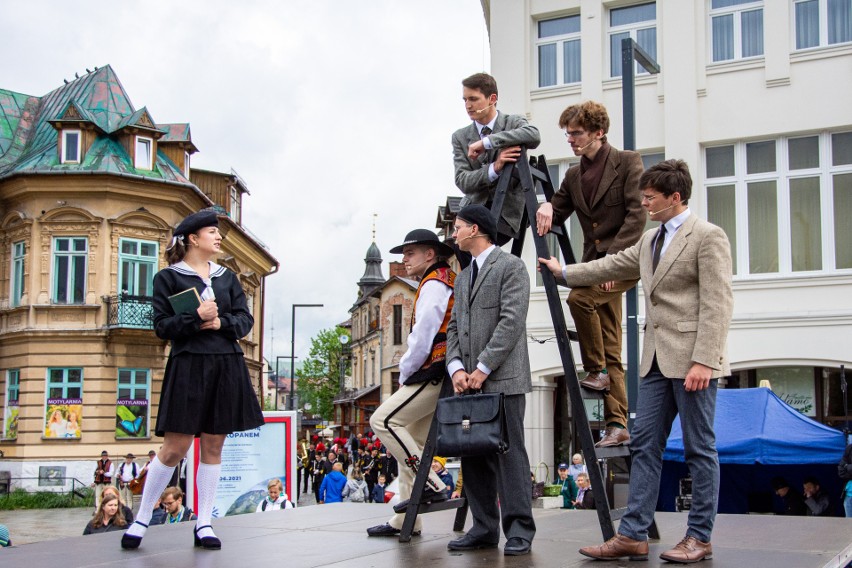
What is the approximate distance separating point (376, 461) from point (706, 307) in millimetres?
24402

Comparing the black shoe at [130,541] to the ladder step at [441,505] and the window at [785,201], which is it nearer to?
the ladder step at [441,505]

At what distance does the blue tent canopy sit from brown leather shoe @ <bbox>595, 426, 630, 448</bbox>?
8.02 meters

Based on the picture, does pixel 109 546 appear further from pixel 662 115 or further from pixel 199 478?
pixel 662 115

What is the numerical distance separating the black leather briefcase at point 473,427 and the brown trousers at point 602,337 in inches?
34.4

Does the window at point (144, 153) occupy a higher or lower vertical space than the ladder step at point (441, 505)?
higher

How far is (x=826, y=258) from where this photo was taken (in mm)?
21703

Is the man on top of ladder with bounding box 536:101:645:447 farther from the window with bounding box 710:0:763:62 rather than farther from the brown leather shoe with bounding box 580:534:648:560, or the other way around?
the window with bounding box 710:0:763:62

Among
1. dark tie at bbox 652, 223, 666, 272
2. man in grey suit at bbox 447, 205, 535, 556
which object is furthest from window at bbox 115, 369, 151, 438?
dark tie at bbox 652, 223, 666, 272

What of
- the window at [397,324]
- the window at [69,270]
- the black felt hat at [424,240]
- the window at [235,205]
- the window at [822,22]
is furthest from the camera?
the window at [397,324]

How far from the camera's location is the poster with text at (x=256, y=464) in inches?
573

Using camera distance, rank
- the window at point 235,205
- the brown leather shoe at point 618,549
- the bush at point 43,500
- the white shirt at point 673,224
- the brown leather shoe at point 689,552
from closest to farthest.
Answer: the brown leather shoe at point 689,552 → the brown leather shoe at point 618,549 → the white shirt at point 673,224 → the bush at point 43,500 → the window at point 235,205

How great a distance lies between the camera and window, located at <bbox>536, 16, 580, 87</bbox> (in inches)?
982

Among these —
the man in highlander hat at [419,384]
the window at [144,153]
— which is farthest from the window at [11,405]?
the man in highlander hat at [419,384]

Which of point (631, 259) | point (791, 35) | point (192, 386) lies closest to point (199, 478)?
point (192, 386)
